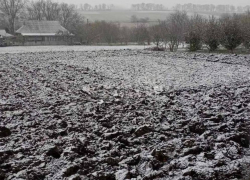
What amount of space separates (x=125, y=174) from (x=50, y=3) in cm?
8449


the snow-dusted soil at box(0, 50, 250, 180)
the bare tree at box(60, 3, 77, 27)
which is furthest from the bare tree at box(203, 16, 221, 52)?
the bare tree at box(60, 3, 77, 27)

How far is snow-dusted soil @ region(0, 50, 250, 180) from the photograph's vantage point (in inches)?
165

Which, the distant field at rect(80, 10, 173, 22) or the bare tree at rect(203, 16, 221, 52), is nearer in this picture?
the bare tree at rect(203, 16, 221, 52)

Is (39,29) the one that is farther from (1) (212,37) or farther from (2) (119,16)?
(2) (119,16)

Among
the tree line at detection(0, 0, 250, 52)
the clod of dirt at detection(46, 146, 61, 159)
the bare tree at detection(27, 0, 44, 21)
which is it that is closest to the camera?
the clod of dirt at detection(46, 146, 61, 159)

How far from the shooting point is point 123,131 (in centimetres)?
568

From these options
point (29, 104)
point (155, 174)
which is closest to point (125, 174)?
point (155, 174)

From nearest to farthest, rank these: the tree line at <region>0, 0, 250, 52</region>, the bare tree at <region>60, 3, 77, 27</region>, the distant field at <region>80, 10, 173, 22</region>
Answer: the tree line at <region>0, 0, 250, 52</region> → the bare tree at <region>60, 3, 77, 27</region> → the distant field at <region>80, 10, 173, 22</region>

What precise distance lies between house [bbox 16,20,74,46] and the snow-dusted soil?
4558 centimetres

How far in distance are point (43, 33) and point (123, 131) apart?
56.4 meters

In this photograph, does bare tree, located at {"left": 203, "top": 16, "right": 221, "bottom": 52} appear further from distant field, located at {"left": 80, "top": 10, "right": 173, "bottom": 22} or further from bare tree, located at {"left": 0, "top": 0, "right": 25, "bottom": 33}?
distant field, located at {"left": 80, "top": 10, "right": 173, "bottom": 22}

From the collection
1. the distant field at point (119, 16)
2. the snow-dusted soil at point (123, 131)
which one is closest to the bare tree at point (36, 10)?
the distant field at point (119, 16)

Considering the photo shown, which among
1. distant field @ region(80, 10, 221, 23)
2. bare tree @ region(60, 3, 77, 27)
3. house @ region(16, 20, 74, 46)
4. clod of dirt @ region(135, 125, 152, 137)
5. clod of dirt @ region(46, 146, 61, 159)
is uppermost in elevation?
distant field @ region(80, 10, 221, 23)

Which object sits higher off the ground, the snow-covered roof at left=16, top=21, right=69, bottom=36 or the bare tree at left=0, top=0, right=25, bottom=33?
the bare tree at left=0, top=0, right=25, bottom=33
